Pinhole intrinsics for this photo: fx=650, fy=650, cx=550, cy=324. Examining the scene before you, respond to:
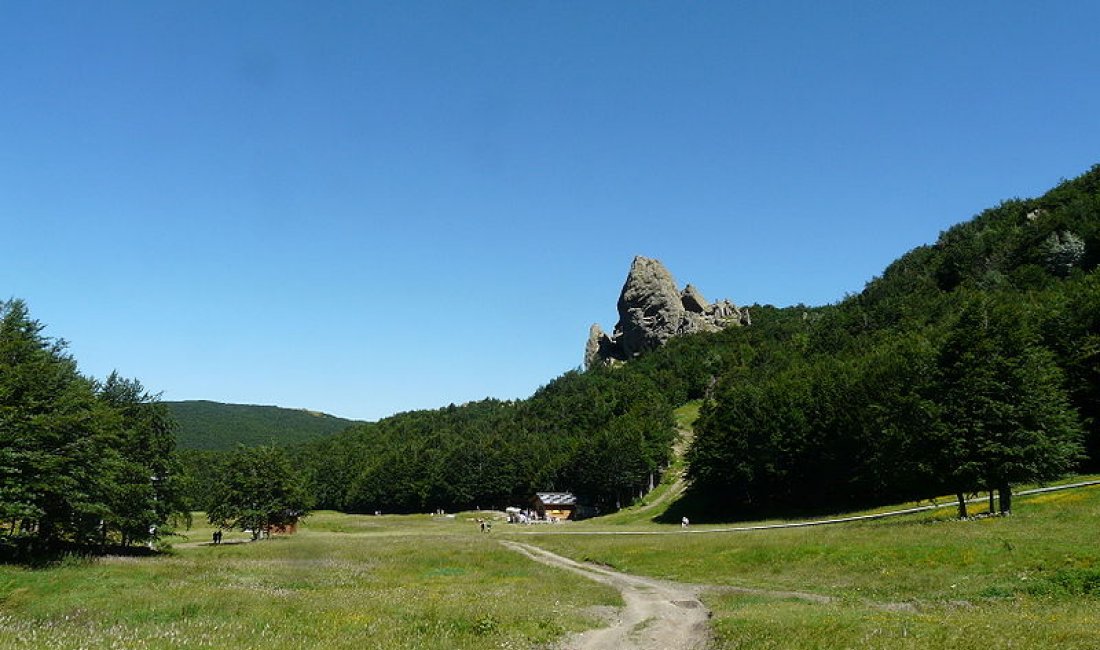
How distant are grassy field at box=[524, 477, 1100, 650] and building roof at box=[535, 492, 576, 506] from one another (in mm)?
89315

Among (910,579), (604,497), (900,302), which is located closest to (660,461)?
(604,497)

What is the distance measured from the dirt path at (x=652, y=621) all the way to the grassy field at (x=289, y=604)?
43.3 inches

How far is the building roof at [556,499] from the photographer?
138000 millimetres

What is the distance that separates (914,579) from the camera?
27.2 meters

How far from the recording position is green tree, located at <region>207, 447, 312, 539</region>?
78500 mm

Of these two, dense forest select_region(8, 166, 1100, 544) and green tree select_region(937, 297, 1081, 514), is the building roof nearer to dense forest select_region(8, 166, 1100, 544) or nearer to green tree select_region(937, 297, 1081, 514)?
dense forest select_region(8, 166, 1100, 544)

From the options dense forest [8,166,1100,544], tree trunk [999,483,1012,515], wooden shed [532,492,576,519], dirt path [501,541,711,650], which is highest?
dense forest [8,166,1100,544]

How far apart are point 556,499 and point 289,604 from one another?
4710 inches

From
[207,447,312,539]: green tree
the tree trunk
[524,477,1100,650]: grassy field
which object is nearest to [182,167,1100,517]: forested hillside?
the tree trunk

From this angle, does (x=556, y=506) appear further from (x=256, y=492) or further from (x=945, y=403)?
(x=945, y=403)

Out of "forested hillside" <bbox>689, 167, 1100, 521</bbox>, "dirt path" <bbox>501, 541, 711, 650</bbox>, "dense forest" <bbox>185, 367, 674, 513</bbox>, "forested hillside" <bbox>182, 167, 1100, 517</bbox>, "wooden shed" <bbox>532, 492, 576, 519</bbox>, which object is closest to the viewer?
"dirt path" <bbox>501, 541, 711, 650</bbox>

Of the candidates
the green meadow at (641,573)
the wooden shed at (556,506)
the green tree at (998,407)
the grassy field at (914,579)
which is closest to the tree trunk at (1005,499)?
the green tree at (998,407)

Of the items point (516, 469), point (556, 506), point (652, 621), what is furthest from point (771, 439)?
point (516, 469)

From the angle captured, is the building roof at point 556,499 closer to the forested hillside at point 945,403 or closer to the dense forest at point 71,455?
the forested hillside at point 945,403
